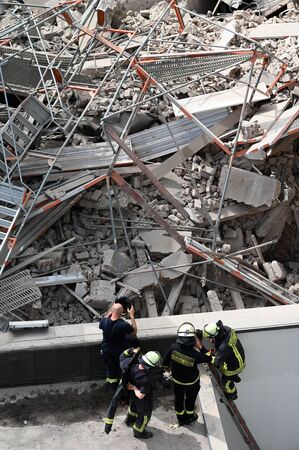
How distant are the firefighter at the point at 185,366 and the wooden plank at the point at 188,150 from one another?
436cm

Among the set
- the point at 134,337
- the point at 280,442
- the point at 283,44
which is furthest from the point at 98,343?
the point at 283,44

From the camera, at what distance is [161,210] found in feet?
34.9

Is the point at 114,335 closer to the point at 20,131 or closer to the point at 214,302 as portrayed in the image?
the point at 214,302

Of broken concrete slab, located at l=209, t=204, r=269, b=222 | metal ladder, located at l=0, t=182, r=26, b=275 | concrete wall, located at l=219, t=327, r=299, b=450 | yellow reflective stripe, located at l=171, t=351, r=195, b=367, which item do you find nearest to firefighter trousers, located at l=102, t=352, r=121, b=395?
yellow reflective stripe, located at l=171, t=351, r=195, b=367

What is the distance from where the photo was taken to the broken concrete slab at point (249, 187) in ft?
35.5

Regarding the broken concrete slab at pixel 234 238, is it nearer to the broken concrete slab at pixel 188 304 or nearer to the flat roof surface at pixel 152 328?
the broken concrete slab at pixel 188 304

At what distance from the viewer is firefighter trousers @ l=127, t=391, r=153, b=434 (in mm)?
6707

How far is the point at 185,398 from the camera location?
705 centimetres

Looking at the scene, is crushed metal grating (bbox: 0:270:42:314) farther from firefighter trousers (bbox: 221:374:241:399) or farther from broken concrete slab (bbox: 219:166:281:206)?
broken concrete slab (bbox: 219:166:281:206)

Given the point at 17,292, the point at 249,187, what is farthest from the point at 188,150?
the point at 17,292

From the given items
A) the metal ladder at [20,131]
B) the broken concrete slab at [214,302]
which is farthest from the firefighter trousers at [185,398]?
the metal ladder at [20,131]

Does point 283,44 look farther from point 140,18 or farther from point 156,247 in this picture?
point 156,247

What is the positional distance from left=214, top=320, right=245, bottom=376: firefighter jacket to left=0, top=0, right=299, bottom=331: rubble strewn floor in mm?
2884

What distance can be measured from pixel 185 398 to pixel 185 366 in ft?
1.37
